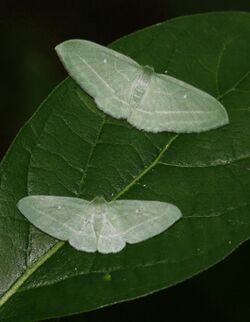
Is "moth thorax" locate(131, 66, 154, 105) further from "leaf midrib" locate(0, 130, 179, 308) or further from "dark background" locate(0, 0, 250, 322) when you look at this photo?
"dark background" locate(0, 0, 250, 322)

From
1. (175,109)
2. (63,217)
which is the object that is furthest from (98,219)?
(175,109)

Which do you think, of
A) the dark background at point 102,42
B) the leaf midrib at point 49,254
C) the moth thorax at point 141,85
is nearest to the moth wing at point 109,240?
the leaf midrib at point 49,254

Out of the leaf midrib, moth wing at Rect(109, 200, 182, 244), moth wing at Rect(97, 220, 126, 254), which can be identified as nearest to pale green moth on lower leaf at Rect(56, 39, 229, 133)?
the leaf midrib

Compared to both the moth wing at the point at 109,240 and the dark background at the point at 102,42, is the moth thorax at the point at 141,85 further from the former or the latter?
the dark background at the point at 102,42

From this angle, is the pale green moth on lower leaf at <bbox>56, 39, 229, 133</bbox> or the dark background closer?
the pale green moth on lower leaf at <bbox>56, 39, 229, 133</bbox>

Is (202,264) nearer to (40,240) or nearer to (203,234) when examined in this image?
(203,234)

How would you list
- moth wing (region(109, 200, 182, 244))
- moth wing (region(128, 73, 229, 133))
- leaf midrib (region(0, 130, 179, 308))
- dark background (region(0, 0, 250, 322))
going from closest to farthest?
leaf midrib (region(0, 130, 179, 308)) < moth wing (region(109, 200, 182, 244)) < moth wing (region(128, 73, 229, 133)) < dark background (region(0, 0, 250, 322))

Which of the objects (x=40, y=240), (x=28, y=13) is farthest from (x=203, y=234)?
(x=28, y=13)

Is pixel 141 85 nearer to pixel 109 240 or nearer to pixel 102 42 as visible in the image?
pixel 109 240
